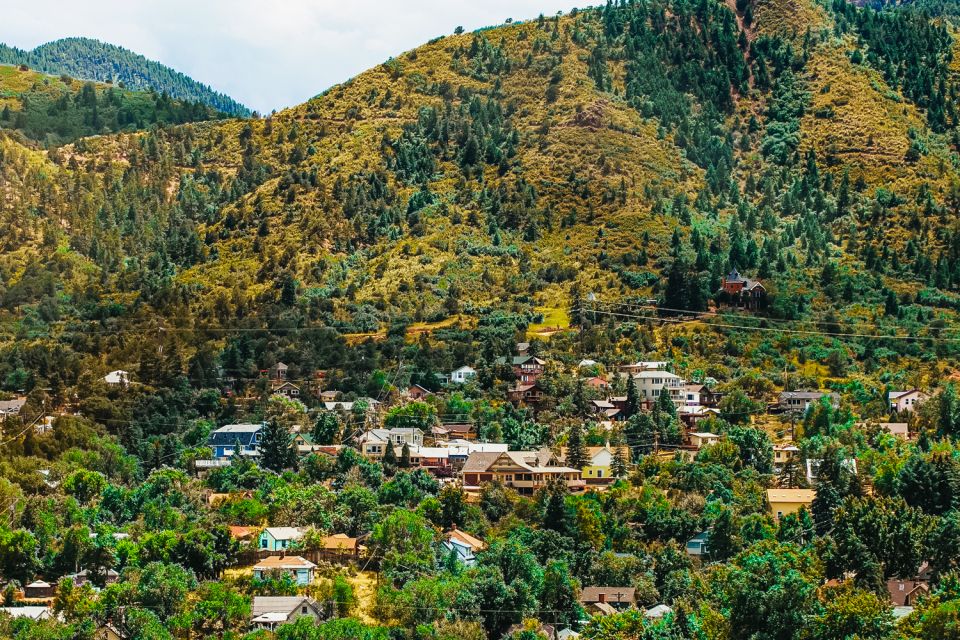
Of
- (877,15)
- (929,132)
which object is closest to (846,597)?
(929,132)

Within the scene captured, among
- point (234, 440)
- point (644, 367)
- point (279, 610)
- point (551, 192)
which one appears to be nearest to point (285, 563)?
point (279, 610)

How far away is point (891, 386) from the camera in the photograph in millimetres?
92812

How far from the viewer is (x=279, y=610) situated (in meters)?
65.3

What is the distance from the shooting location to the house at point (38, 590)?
6850cm

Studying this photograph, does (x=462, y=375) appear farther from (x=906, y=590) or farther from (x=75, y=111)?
(x=75, y=111)

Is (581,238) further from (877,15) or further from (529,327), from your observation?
(877,15)

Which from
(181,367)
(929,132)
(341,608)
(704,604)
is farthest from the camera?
(929,132)

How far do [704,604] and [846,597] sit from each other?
7290 mm

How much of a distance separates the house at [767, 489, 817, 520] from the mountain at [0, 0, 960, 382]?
984 inches

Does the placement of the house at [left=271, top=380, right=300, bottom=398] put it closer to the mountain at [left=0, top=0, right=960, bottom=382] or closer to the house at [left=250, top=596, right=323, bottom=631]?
the mountain at [left=0, top=0, right=960, bottom=382]

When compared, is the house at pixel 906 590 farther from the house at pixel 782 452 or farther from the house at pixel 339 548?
the house at pixel 339 548

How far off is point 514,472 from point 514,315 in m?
29.3

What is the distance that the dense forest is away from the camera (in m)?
66.5

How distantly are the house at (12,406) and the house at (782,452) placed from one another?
4370cm
